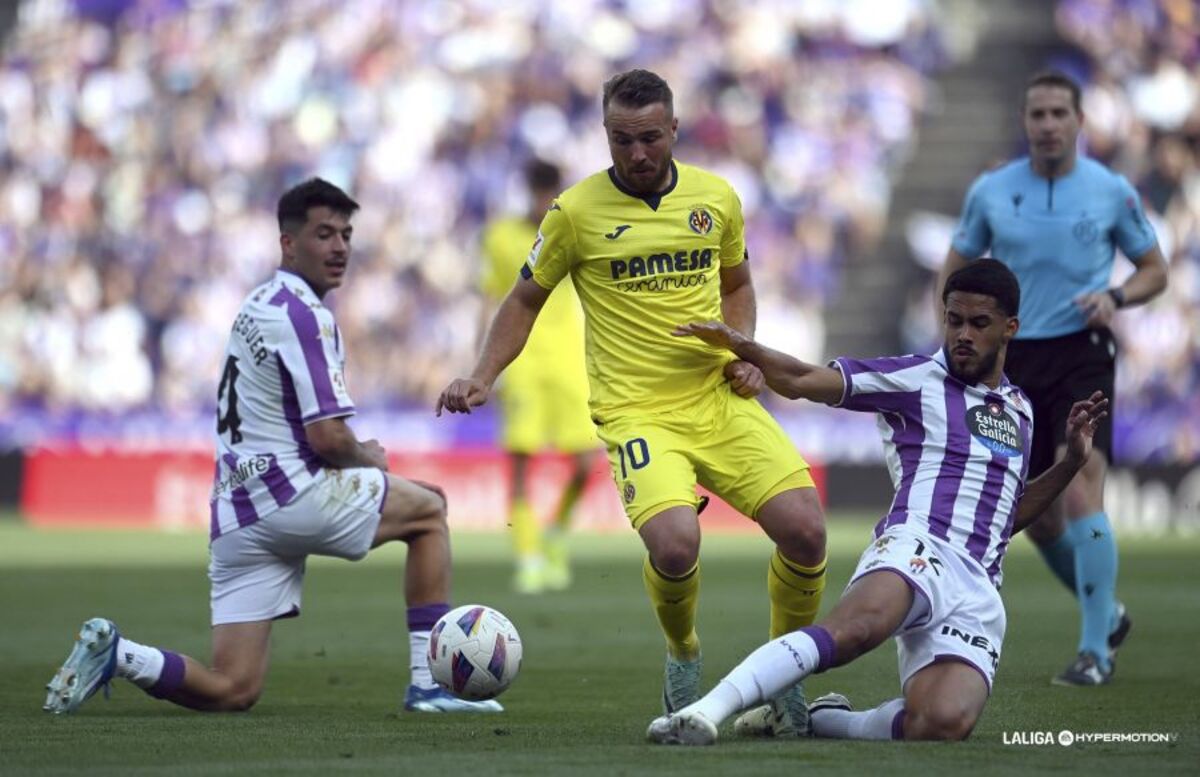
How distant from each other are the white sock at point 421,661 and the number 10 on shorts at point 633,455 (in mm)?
1132

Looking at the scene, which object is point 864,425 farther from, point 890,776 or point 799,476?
point 890,776

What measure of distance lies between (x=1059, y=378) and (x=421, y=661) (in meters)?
3.08

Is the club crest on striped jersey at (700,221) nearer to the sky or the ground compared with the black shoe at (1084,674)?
nearer to the sky

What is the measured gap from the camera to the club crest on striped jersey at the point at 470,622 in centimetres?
703

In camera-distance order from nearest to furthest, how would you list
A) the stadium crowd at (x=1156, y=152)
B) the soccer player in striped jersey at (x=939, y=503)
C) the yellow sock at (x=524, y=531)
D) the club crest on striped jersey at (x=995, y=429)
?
1. the soccer player in striped jersey at (x=939, y=503)
2. the club crest on striped jersey at (x=995, y=429)
3. the yellow sock at (x=524, y=531)
4. the stadium crowd at (x=1156, y=152)

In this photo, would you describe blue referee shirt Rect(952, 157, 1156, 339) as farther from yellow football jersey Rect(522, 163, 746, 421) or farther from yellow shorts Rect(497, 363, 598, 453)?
yellow shorts Rect(497, 363, 598, 453)

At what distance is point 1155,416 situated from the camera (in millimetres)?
20125

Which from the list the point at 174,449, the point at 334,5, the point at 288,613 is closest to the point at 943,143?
the point at 334,5

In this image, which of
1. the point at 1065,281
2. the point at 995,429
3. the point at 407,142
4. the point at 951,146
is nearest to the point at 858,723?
the point at 995,429

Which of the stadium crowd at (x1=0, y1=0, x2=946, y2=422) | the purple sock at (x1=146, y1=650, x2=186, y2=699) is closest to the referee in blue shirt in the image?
the purple sock at (x1=146, y1=650, x2=186, y2=699)

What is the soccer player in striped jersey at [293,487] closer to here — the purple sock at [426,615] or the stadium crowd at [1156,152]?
the purple sock at [426,615]

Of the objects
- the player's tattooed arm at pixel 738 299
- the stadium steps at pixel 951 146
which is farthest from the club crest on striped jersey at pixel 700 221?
the stadium steps at pixel 951 146

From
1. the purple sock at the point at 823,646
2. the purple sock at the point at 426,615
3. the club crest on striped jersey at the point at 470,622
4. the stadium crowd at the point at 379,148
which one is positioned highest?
the stadium crowd at the point at 379,148

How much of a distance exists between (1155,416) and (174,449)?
34.4ft
